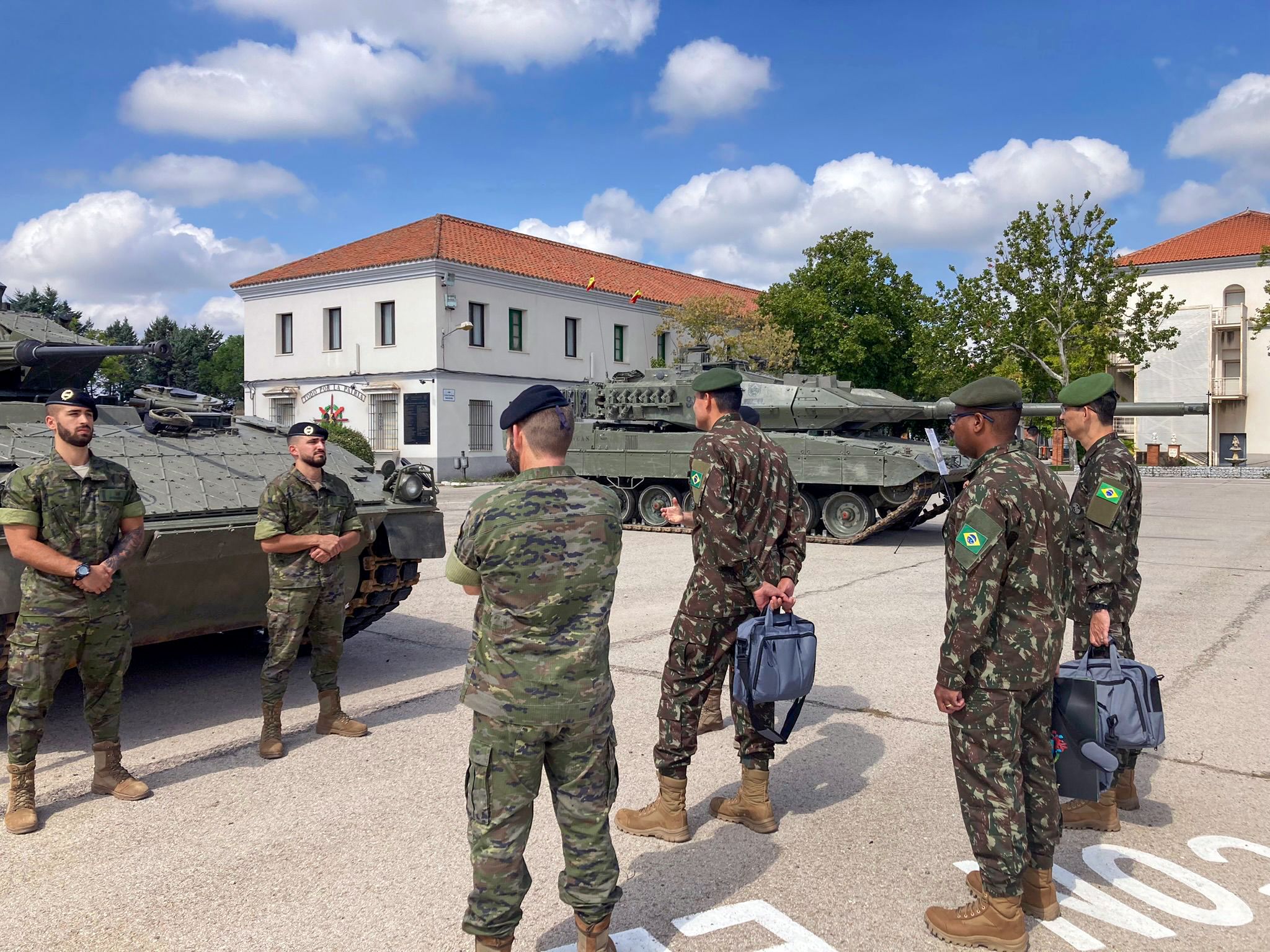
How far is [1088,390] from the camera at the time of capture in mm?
4047

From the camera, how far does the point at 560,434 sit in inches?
108

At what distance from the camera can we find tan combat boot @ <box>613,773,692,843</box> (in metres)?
3.85

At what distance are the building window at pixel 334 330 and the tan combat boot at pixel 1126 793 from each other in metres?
27.1

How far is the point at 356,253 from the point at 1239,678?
2709cm

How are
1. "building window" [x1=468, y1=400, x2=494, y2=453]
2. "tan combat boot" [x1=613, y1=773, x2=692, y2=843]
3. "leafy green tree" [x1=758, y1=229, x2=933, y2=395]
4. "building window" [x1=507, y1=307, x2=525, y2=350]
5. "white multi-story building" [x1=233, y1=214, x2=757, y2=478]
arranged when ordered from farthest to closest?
1. "leafy green tree" [x1=758, y1=229, x2=933, y2=395]
2. "building window" [x1=507, y1=307, x2=525, y2=350]
3. "building window" [x1=468, y1=400, x2=494, y2=453]
4. "white multi-story building" [x1=233, y1=214, x2=757, y2=478]
5. "tan combat boot" [x1=613, y1=773, x2=692, y2=843]

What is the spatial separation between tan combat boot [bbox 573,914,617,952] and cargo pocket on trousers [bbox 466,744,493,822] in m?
0.44

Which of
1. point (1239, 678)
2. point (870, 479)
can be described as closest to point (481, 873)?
point (1239, 678)

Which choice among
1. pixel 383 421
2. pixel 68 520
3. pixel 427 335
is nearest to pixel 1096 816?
pixel 68 520

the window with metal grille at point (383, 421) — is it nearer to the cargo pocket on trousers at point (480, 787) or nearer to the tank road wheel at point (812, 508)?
the tank road wheel at point (812, 508)

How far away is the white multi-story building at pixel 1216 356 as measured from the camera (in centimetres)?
3947

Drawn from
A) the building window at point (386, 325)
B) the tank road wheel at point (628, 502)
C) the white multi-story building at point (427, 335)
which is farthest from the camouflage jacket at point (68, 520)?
the building window at point (386, 325)

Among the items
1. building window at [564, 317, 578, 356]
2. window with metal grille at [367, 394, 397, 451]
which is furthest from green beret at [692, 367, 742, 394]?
building window at [564, 317, 578, 356]

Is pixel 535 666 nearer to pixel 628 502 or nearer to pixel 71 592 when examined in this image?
pixel 71 592

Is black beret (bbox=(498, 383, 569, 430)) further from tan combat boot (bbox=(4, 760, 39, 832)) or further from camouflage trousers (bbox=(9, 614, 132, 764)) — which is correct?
tan combat boot (bbox=(4, 760, 39, 832))
